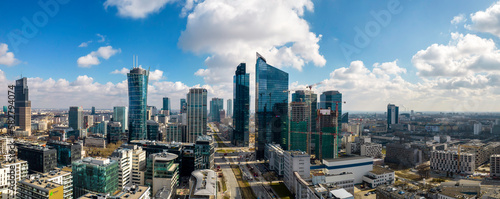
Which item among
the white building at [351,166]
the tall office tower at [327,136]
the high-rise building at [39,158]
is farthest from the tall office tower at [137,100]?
the white building at [351,166]

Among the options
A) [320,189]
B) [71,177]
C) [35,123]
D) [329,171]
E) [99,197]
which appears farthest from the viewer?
[35,123]

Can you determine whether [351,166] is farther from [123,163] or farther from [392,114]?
[392,114]

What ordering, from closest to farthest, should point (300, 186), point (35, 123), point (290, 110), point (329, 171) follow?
point (300, 186), point (329, 171), point (290, 110), point (35, 123)

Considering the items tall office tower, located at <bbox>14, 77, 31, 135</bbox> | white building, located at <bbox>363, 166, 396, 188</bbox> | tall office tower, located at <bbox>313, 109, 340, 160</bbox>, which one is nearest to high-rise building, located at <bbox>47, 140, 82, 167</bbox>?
tall office tower, located at <bbox>313, 109, 340, 160</bbox>

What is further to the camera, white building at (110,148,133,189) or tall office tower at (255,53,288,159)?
tall office tower at (255,53,288,159)

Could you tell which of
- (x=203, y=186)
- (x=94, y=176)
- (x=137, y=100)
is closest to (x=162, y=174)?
(x=94, y=176)

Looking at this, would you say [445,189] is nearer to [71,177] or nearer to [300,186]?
[300,186]

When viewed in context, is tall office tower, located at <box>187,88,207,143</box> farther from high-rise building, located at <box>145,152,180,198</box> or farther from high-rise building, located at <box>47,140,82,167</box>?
high-rise building, located at <box>145,152,180,198</box>

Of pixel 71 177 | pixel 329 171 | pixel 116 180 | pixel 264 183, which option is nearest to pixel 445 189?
pixel 329 171
